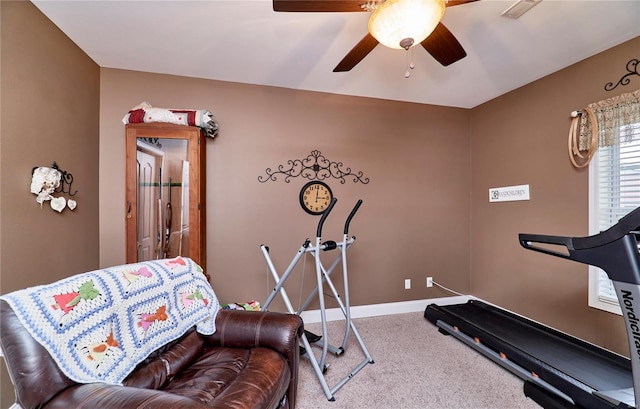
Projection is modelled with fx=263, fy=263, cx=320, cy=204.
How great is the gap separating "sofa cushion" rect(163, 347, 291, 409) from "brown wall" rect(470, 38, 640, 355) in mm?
2728

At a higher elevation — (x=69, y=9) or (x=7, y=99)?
(x=69, y=9)

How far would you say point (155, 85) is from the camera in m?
2.59

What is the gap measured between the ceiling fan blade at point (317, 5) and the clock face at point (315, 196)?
1803mm

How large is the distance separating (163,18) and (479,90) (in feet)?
10.4

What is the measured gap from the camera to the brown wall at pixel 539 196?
2322 mm

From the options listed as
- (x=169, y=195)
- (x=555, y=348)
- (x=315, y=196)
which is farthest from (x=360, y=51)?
(x=555, y=348)

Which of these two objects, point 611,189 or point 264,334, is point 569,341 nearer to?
point 611,189

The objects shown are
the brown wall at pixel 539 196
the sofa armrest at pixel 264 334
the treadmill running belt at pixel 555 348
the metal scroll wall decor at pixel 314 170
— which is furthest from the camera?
the metal scroll wall decor at pixel 314 170

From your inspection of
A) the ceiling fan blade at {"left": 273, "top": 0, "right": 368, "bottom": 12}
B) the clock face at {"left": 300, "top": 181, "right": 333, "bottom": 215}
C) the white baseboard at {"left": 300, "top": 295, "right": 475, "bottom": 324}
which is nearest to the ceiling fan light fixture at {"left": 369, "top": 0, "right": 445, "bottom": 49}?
the ceiling fan blade at {"left": 273, "top": 0, "right": 368, "bottom": 12}

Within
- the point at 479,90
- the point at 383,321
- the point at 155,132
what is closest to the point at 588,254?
the point at 383,321

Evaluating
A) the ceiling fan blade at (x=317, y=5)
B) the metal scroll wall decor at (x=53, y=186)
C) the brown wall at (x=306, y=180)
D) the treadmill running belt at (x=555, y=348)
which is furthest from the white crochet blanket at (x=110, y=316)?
the treadmill running belt at (x=555, y=348)

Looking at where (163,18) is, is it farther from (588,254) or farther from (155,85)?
(588,254)

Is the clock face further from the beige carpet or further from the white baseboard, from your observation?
the beige carpet

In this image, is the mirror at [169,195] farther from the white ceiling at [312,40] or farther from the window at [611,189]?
the window at [611,189]
